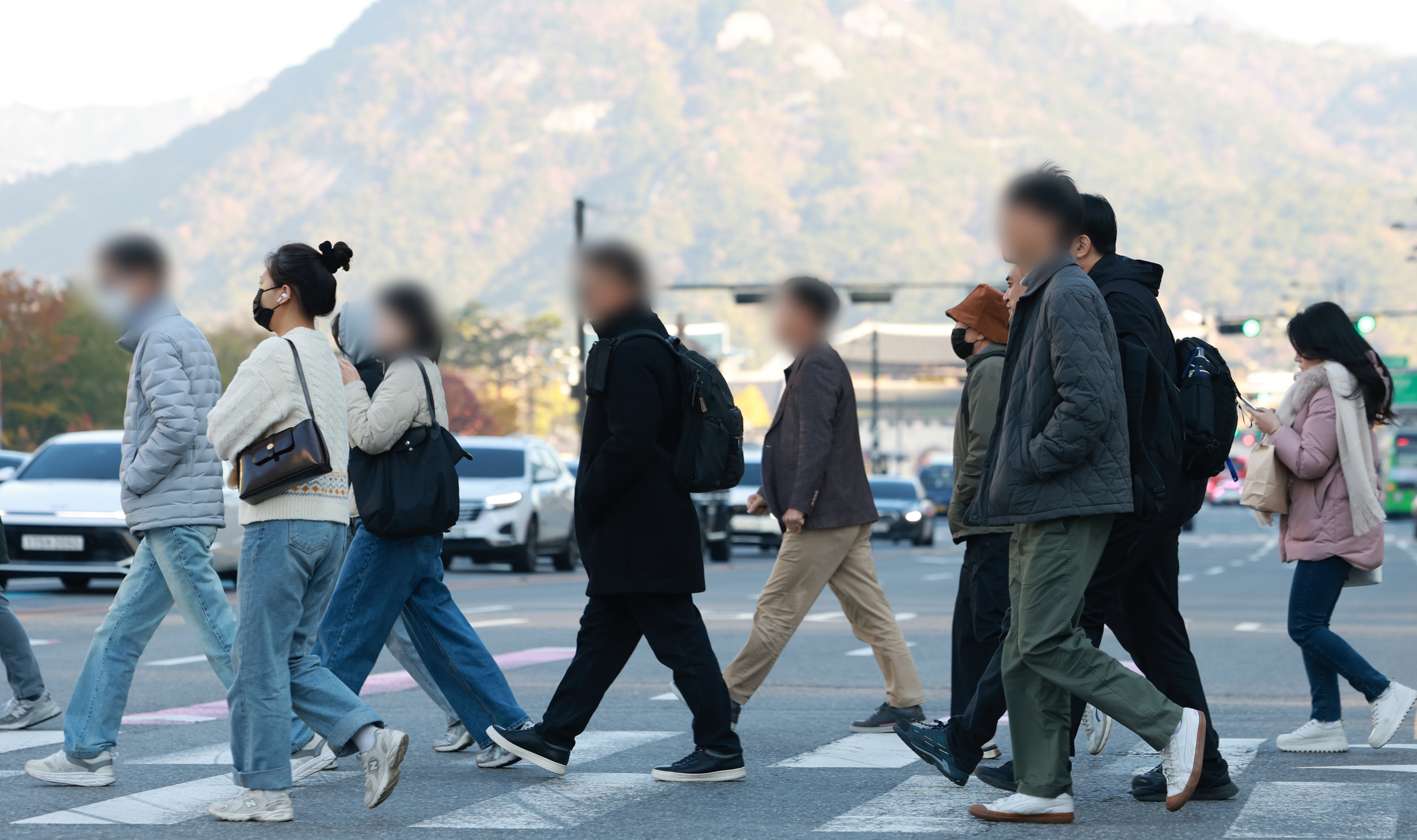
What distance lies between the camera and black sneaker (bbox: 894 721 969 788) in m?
6.48

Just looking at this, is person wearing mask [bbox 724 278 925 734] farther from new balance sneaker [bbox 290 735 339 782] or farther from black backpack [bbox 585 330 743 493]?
new balance sneaker [bbox 290 735 339 782]

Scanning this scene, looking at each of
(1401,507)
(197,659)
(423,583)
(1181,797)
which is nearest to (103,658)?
(423,583)

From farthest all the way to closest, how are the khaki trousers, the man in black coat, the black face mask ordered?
1. the khaki trousers
2. the black face mask
3. the man in black coat

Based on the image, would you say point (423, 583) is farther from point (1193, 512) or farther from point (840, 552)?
point (1193, 512)

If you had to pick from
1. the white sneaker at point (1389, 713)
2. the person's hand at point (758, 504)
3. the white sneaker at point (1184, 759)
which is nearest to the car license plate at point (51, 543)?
the person's hand at point (758, 504)

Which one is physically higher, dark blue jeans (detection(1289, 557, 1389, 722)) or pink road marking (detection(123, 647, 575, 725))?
dark blue jeans (detection(1289, 557, 1389, 722))

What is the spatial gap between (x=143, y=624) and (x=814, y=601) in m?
2.77

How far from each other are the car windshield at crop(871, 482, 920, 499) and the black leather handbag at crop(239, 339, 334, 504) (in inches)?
1296

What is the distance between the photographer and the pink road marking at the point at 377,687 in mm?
8617

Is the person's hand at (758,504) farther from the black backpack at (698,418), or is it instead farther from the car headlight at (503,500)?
the car headlight at (503,500)

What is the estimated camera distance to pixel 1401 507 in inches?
2217

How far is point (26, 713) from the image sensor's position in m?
8.21

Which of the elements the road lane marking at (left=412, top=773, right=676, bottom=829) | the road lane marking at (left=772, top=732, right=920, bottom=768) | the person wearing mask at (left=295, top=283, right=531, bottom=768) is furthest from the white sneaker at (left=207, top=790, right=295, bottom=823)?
the road lane marking at (left=772, top=732, right=920, bottom=768)

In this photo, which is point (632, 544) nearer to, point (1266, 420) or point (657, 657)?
point (657, 657)
